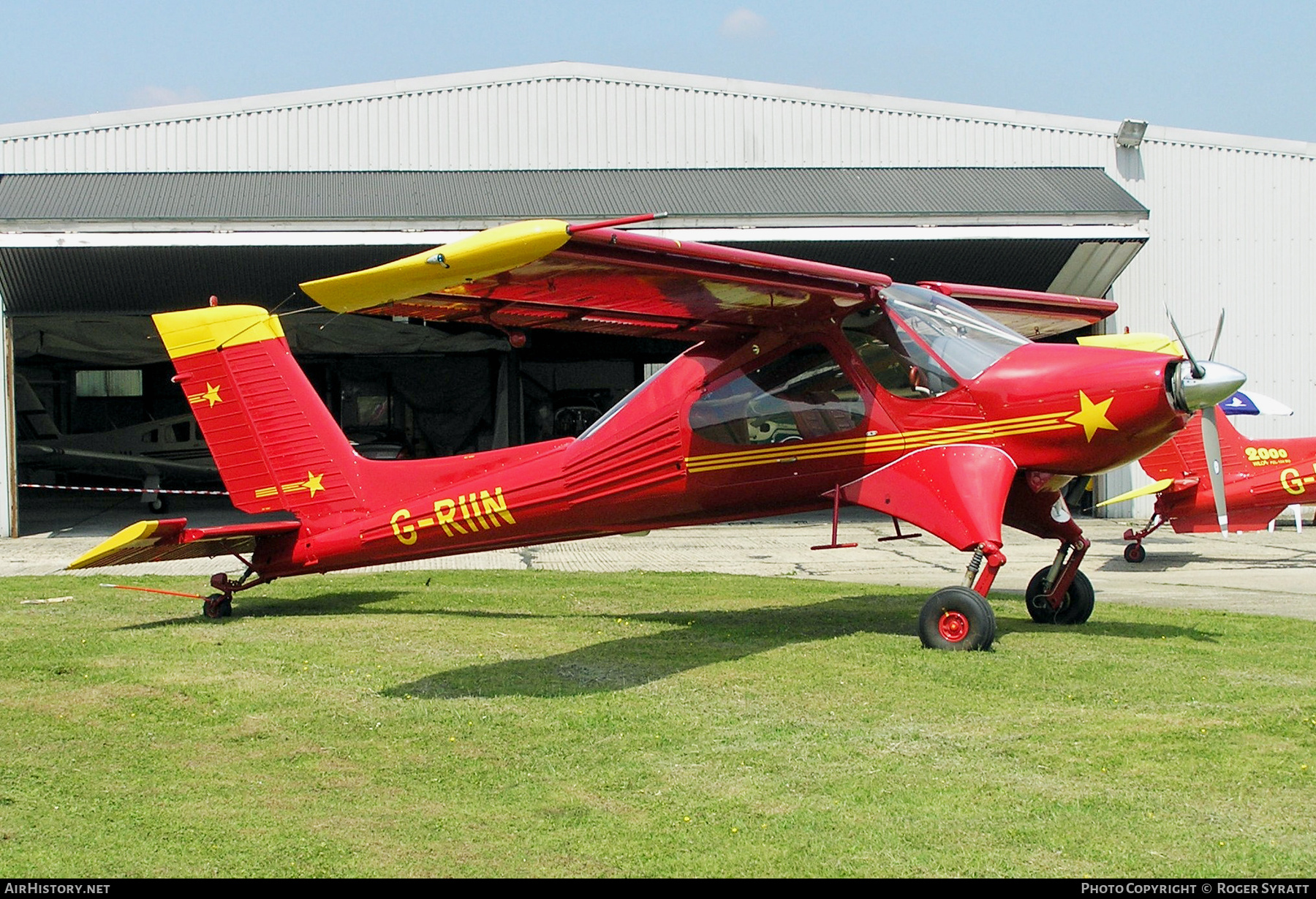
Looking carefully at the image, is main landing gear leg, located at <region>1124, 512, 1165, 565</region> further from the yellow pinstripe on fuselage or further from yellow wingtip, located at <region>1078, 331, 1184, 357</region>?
the yellow pinstripe on fuselage

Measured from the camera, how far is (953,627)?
28.0 feet

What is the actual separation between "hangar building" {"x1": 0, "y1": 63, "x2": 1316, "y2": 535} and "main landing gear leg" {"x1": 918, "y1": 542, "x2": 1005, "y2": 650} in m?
12.6

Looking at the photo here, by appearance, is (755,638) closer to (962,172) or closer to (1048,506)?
(1048,506)

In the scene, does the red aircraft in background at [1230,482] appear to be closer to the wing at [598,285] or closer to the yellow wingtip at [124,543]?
the wing at [598,285]

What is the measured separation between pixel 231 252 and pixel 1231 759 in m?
18.9

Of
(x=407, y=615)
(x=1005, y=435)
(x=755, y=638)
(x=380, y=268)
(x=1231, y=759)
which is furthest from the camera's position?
(x=407, y=615)

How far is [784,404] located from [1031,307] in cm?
304

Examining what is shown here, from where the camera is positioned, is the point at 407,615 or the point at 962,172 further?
the point at 962,172

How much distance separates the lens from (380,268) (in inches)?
261

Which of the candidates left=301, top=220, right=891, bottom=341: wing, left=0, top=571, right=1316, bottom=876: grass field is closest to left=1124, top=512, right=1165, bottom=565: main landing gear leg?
left=0, top=571, right=1316, bottom=876: grass field

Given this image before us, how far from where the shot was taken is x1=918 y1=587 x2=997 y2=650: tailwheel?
27.6 ft

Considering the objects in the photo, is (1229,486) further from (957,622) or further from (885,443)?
(957,622)

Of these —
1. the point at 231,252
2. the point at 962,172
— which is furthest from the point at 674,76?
the point at 231,252

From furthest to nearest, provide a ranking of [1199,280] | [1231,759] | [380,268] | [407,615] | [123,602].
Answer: [1199,280], [123,602], [407,615], [380,268], [1231,759]
